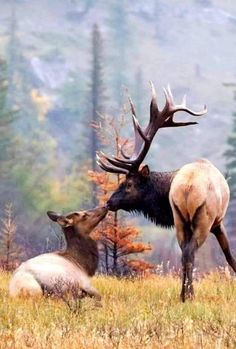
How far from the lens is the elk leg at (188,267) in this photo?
26.7 ft

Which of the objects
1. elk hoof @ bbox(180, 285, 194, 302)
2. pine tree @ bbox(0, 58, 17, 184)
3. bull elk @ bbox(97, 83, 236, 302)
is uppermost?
bull elk @ bbox(97, 83, 236, 302)

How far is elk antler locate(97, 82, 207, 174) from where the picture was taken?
31.3 ft

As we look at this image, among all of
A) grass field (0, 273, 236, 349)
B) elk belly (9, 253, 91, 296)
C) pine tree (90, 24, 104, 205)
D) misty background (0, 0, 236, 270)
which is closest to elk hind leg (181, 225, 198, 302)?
grass field (0, 273, 236, 349)

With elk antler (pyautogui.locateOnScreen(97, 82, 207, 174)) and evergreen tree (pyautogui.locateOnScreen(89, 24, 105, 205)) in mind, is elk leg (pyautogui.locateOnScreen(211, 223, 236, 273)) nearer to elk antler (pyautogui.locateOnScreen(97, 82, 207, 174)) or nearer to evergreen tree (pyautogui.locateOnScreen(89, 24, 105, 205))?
elk antler (pyautogui.locateOnScreen(97, 82, 207, 174))

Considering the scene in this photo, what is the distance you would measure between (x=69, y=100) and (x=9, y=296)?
Answer: 52684 millimetres

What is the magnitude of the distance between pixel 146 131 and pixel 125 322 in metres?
4.02

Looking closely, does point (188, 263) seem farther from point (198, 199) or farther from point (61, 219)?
point (61, 219)

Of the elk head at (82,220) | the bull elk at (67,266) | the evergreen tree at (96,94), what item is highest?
the elk head at (82,220)

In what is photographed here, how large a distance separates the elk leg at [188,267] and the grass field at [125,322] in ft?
0.35

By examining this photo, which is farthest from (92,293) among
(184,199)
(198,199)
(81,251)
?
(198,199)

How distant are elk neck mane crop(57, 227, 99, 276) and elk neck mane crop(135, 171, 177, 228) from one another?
836mm

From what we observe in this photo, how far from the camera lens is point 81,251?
356 inches

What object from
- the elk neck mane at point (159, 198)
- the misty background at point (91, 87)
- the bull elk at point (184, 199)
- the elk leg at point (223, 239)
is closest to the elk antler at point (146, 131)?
the bull elk at point (184, 199)

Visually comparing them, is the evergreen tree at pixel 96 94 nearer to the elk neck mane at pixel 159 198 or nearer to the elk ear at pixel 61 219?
the elk neck mane at pixel 159 198
